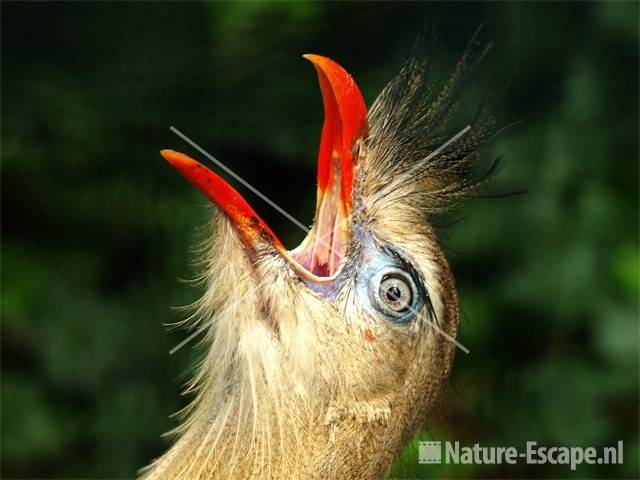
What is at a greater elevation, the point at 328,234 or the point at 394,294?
the point at 328,234

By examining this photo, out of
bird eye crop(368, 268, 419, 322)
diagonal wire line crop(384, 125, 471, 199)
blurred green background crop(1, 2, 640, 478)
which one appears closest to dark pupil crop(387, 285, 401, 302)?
bird eye crop(368, 268, 419, 322)

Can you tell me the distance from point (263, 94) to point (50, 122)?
26.9 inches

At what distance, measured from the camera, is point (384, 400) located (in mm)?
1539

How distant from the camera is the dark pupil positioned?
1.54m

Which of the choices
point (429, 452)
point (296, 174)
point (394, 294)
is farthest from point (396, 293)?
point (296, 174)

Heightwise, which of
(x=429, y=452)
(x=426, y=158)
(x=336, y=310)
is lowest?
(x=429, y=452)

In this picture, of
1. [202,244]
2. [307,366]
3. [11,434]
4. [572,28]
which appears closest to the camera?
[307,366]

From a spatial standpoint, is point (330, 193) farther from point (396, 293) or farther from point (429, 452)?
point (429, 452)

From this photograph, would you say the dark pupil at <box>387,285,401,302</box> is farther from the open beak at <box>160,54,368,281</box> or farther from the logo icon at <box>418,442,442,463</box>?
the logo icon at <box>418,442,442,463</box>

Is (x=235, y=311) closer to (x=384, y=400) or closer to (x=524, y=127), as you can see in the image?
(x=384, y=400)

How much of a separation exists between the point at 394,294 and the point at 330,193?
0.69ft

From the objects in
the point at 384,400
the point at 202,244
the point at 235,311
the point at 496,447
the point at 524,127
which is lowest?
the point at 496,447

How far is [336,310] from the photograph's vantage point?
1.52m

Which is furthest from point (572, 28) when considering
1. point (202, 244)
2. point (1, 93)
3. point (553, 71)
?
point (1, 93)
